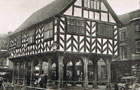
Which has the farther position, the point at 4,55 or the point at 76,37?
the point at 4,55

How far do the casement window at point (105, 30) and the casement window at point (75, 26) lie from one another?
7.45 ft

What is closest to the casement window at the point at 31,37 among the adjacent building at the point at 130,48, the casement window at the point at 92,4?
the casement window at the point at 92,4

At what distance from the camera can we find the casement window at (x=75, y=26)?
69.7 feet

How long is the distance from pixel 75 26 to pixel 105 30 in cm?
418

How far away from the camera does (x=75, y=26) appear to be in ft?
71.1

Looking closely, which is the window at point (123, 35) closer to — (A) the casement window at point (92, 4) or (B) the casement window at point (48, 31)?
(A) the casement window at point (92, 4)

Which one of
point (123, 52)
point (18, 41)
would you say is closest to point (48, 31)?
point (18, 41)

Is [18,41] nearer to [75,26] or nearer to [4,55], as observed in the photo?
[4,55]

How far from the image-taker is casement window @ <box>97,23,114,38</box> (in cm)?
2343

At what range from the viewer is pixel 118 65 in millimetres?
32781

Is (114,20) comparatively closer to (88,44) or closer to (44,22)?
(88,44)

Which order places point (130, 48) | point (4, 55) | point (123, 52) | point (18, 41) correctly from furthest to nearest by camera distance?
point (4, 55)
point (123, 52)
point (130, 48)
point (18, 41)

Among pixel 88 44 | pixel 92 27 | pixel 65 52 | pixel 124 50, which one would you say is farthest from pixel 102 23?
pixel 124 50

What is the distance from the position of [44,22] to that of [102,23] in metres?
6.55
